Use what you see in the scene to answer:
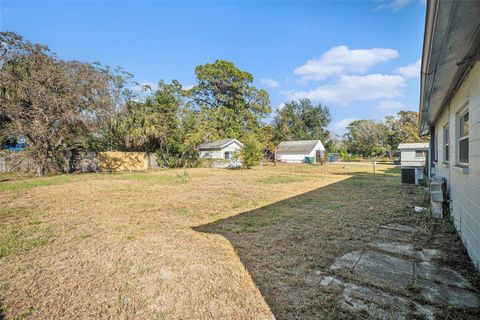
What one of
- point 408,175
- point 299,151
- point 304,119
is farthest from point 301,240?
point 304,119

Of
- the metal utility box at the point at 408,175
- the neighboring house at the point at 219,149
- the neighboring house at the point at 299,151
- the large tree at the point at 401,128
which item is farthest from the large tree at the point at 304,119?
the metal utility box at the point at 408,175

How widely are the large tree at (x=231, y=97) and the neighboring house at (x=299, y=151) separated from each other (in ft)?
26.9

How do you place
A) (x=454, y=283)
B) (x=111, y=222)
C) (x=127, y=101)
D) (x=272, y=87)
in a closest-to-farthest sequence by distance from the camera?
1. (x=454, y=283)
2. (x=111, y=222)
3. (x=127, y=101)
4. (x=272, y=87)

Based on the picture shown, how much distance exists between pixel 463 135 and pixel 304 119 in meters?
44.6

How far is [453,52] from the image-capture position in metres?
2.46

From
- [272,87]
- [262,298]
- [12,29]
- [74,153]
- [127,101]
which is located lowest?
[262,298]

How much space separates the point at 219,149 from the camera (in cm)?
2550

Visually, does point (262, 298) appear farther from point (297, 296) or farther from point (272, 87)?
point (272, 87)

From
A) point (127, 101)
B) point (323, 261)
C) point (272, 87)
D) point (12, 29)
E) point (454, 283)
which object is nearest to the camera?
point (454, 283)

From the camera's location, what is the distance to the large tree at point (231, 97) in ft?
101

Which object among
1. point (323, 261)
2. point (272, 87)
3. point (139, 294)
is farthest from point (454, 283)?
point (272, 87)

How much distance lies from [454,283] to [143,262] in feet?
11.3

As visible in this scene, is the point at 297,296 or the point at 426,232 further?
the point at 426,232

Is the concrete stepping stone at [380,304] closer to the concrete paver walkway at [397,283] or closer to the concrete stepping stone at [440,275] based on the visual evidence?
the concrete paver walkway at [397,283]
